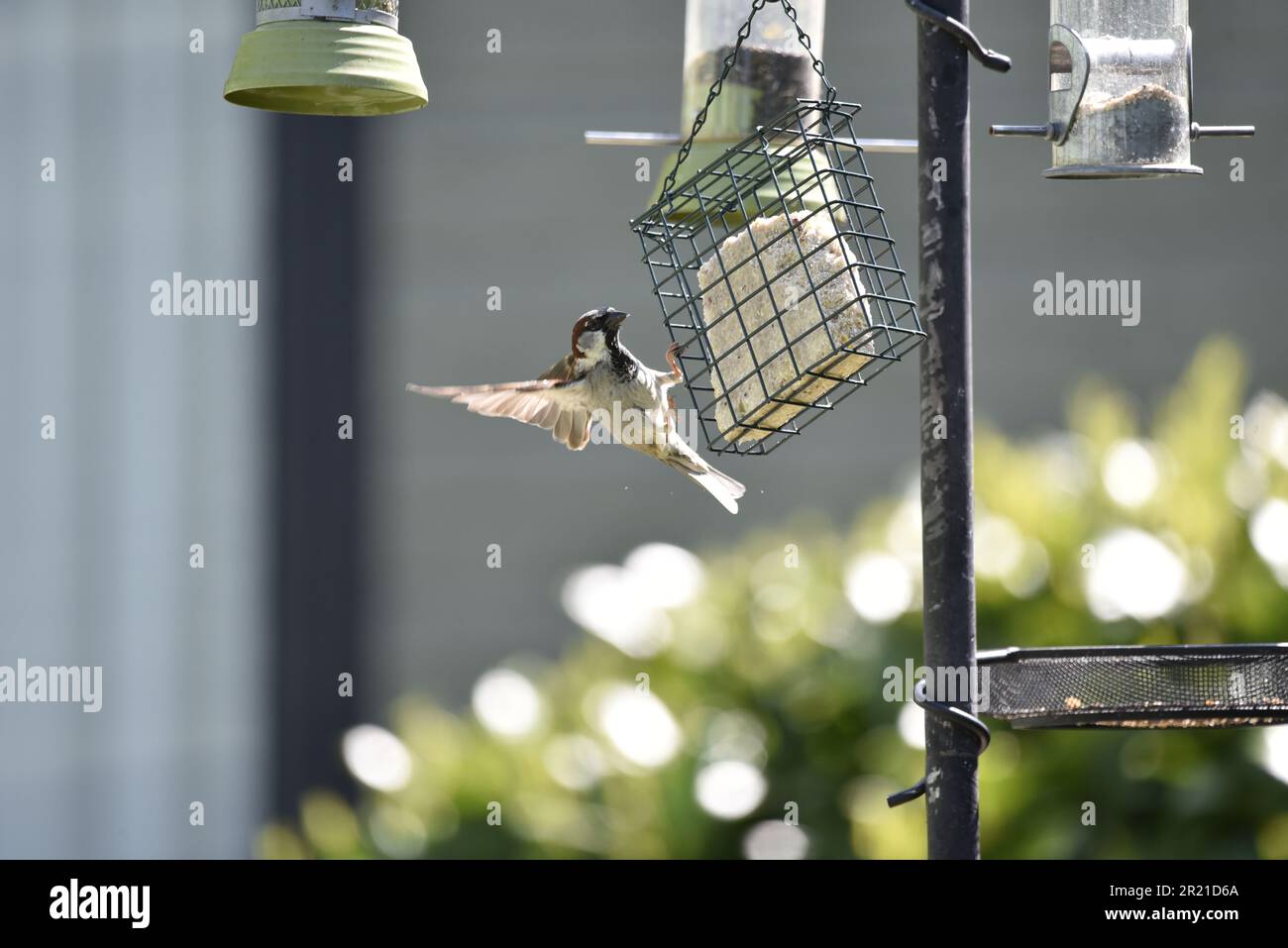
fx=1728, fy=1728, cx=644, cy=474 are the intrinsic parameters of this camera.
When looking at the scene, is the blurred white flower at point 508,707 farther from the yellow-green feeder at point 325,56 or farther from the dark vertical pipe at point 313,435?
the dark vertical pipe at point 313,435

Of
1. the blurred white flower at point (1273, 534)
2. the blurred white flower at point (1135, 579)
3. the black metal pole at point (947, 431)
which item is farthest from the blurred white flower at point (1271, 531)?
the black metal pole at point (947, 431)

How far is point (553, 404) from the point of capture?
343cm

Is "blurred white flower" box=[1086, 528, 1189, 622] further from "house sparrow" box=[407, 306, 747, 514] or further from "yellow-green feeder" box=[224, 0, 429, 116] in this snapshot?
"yellow-green feeder" box=[224, 0, 429, 116]

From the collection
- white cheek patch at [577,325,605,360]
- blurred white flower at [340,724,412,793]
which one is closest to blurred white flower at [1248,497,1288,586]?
white cheek patch at [577,325,605,360]

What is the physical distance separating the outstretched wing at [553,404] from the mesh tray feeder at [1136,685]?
1.11m

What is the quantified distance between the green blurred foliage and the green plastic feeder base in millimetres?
1752

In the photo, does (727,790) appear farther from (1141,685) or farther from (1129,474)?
(1141,685)

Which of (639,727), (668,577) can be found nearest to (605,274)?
(668,577)

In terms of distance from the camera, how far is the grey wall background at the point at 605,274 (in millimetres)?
6824

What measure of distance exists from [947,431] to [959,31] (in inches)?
22.0
